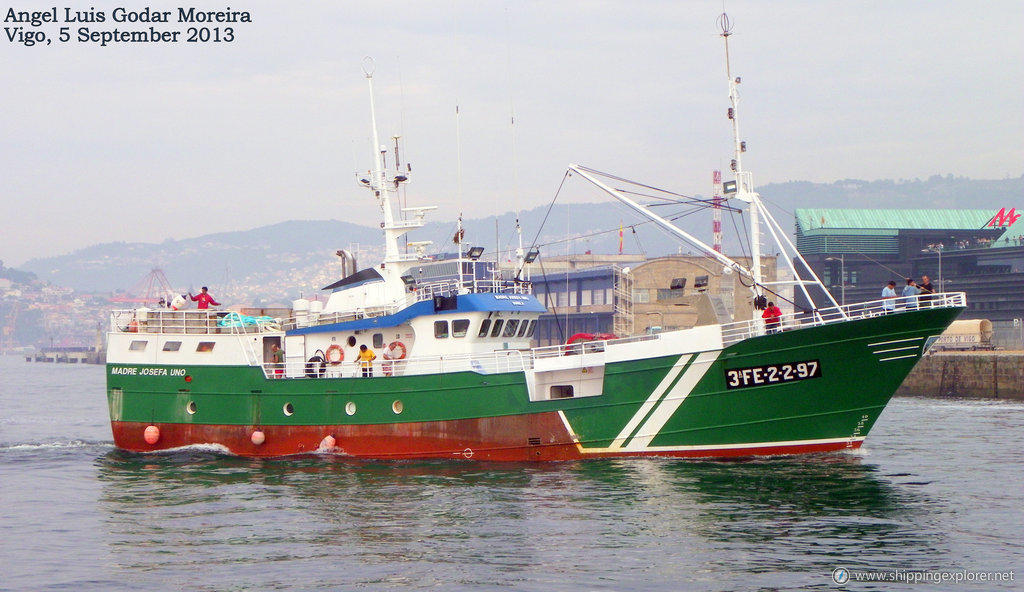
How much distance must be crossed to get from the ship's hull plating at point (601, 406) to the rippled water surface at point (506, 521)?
0.58 meters

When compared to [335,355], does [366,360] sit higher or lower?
lower

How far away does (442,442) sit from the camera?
26266mm

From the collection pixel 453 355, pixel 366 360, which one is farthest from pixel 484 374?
pixel 366 360

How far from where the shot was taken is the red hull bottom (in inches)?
966

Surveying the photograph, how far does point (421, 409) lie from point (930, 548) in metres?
13.1

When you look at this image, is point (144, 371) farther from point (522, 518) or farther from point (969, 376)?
point (969, 376)

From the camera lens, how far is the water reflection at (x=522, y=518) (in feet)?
53.5

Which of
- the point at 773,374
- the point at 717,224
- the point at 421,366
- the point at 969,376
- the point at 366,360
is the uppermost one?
the point at 717,224

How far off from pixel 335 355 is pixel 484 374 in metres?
Result: 4.74

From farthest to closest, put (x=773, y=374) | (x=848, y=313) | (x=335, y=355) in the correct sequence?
(x=335, y=355) → (x=773, y=374) → (x=848, y=313)

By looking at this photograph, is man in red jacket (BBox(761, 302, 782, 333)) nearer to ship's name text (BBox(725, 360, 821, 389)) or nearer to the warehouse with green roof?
ship's name text (BBox(725, 360, 821, 389))

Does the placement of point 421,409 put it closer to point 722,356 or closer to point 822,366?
point 722,356

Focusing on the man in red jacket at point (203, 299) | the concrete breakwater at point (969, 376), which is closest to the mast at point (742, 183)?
the man in red jacket at point (203, 299)

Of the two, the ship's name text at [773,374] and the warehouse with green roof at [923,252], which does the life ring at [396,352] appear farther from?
the warehouse with green roof at [923,252]
